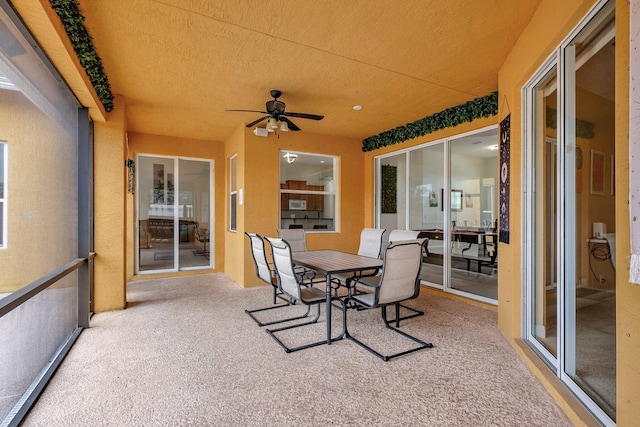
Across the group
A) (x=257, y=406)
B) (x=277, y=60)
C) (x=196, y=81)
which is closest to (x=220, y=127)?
(x=196, y=81)

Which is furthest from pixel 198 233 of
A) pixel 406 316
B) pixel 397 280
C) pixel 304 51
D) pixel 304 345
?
pixel 397 280

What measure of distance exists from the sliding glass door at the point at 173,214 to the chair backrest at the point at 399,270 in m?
4.55

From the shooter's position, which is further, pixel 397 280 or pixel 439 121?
pixel 439 121

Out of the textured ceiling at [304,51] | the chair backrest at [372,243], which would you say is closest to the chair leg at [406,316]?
the chair backrest at [372,243]

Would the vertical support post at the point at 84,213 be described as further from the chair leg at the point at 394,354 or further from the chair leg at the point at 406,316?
the chair leg at the point at 406,316

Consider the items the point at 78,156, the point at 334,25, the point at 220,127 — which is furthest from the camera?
the point at 220,127

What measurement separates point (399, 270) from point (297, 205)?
325 cm

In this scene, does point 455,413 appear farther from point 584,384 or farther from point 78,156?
point 78,156

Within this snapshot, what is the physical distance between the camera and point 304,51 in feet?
9.41

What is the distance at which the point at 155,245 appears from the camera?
6.05m

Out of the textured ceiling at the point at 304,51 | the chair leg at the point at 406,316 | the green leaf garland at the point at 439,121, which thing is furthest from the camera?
the green leaf garland at the point at 439,121

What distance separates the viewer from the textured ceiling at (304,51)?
230 cm

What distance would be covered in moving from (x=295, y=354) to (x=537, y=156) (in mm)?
2653

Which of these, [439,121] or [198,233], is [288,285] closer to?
[439,121]
